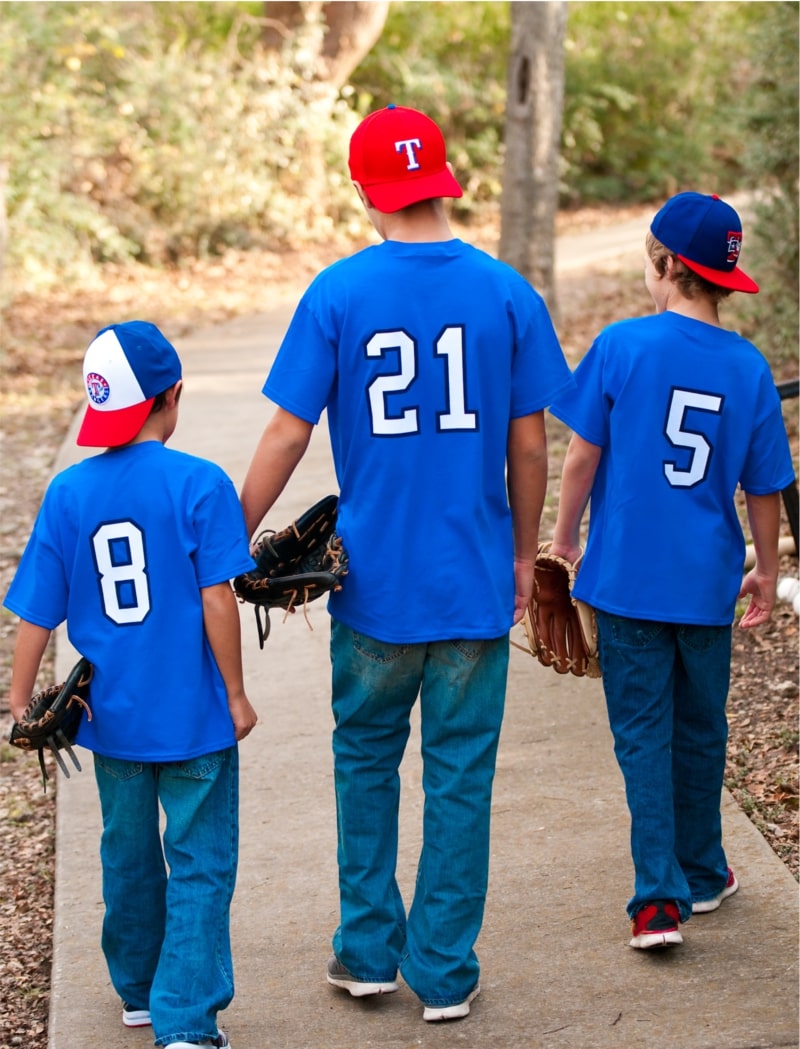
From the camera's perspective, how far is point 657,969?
11.0 feet

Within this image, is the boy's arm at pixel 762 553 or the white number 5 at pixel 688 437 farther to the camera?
the boy's arm at pixel 762 553

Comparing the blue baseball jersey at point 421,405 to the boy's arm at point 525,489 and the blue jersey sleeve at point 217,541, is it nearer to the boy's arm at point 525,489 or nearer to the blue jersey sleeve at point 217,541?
the boy's arm at point 525,489

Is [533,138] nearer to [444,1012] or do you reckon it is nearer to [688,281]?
[688,281]

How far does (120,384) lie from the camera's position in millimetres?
2973

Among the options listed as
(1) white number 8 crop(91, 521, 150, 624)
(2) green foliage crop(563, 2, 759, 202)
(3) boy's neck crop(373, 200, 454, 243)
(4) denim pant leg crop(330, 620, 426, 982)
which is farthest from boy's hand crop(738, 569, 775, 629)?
(2) green foliage crop(563, 2, 759, 202)

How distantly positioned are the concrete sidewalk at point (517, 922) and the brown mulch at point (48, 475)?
0.12 metres

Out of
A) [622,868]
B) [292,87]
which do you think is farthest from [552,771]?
[292,87]

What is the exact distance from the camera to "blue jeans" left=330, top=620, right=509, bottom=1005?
3.19 metres

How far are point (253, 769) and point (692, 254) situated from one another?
2.37 metres

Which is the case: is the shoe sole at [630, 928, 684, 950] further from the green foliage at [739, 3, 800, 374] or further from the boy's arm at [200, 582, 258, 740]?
the green foliage at [739, 3, 800, 374]

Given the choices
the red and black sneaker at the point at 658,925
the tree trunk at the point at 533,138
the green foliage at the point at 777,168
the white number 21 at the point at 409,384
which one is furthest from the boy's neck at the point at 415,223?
the tree trunk at the point at 533,138

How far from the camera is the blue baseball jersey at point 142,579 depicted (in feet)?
9.68

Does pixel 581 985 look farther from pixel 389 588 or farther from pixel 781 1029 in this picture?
pixel 389 588

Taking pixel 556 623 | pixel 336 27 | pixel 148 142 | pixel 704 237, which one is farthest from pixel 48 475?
pixel 336 27
